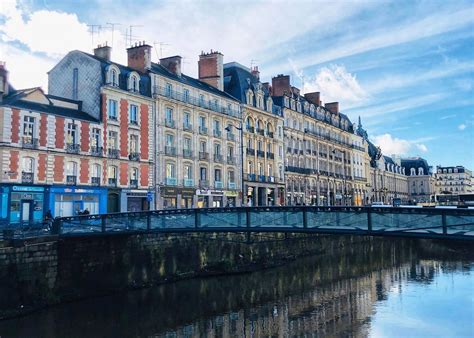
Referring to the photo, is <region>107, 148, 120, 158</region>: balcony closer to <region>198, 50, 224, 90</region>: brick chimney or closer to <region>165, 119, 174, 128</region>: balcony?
<region>165, 119, 174, 128</region>: balcony

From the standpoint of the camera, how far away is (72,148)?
30.1 meters

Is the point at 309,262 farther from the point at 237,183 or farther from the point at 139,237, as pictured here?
the point at 139,237

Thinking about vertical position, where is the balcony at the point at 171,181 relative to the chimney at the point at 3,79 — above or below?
below

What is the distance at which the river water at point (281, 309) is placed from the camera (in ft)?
60.4

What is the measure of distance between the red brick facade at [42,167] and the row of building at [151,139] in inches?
2.8

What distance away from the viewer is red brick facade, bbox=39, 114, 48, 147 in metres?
28.3

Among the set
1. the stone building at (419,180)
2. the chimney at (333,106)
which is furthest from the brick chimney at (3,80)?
the stone building at (419,180)

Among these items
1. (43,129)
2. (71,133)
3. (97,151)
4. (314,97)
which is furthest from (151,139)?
(314,97)

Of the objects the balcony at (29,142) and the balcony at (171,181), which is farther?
the balcony at (171,181)

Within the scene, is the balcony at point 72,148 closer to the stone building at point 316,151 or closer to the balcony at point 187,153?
the balcony at point 187,153

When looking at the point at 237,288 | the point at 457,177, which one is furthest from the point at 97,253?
the point at 457,177

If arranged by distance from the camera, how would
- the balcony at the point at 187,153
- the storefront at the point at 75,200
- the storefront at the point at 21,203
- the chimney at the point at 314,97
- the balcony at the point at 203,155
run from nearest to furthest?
the storefront at the point at 21,203, the storefront at the point at 75,200, the balcony at the point at 187,153, the balcony at the point at 203,155, the chimney at the point at 314,97

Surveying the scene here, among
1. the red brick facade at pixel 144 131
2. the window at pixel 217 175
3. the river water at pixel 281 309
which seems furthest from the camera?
the window at pixel 217 175

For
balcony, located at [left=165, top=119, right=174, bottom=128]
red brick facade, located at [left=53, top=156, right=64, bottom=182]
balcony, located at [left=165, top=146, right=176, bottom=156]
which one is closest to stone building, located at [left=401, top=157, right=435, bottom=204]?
balcony, located at [left=165, top=146, right=176, bottom=156]
